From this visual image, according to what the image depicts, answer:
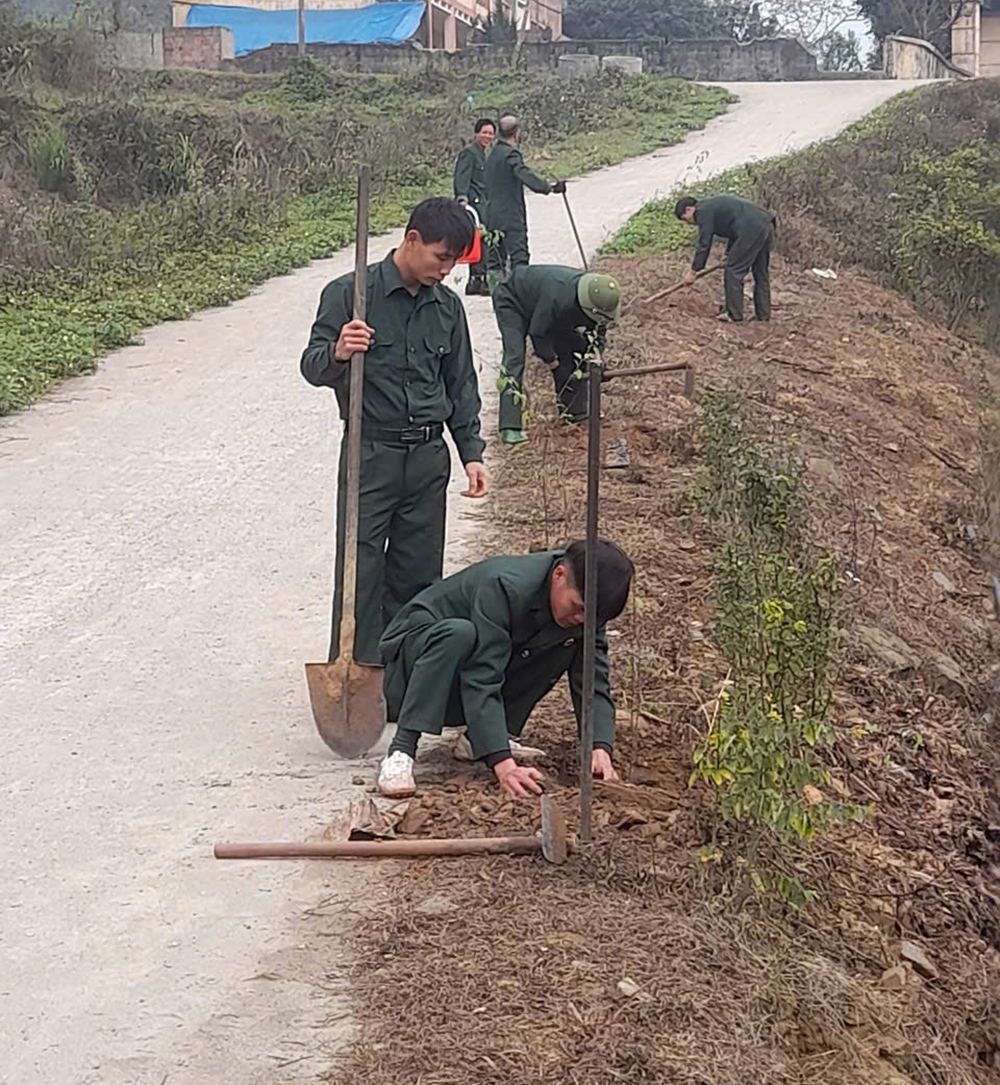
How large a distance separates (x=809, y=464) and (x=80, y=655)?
196 inches

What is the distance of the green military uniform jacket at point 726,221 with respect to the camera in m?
12.8

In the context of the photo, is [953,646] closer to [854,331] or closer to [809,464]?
[809,464]

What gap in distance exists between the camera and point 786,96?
33.5 metres

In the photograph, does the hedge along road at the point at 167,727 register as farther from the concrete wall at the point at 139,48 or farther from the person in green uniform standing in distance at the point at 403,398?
the concrete wall at the point at 139,48

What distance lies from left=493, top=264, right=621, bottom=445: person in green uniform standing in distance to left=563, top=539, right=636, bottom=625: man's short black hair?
416 cm

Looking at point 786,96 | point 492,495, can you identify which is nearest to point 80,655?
point 492,495

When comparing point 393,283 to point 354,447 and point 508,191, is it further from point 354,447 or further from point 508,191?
point 508,191

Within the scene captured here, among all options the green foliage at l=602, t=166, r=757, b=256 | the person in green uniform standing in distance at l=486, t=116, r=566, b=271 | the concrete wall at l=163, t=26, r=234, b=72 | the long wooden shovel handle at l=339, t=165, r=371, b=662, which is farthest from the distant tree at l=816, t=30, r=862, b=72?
Answer: the long wooden shovel handle at l=339, t=165, r=371, b=662

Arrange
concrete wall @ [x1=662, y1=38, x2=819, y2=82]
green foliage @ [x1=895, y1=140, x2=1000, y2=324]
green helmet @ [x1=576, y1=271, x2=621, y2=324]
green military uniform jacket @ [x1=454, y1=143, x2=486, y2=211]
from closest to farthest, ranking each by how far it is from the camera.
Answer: green helmet @ [x1=576, y1=271, x2=621, y2=324] → green military uniform jacket @ [x1=454, y1=143, x2=486, y2=211] → green foliage @ [x1=895, y1=140, x2=1000, y2=324] → concrete wall @ [x1=662, y1=38, x2=819, y2=82]

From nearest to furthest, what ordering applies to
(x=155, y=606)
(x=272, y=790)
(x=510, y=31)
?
(x=272, y=790)
(x=155, y=606)
(x=510, y=31)

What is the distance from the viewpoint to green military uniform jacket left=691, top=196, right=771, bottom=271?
12766 mm

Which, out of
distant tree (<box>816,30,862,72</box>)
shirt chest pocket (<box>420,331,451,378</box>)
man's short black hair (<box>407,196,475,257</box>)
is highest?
man's short black hair (<box>407,196,475,257</box>)

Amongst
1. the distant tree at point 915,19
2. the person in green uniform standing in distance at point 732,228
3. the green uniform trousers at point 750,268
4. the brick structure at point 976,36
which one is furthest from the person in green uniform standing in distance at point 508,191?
the distant tree at point 915,19

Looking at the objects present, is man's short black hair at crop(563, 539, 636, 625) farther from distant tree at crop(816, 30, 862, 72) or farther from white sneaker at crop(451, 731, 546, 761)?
distant tree at crop(816, 30, 862, 72)
